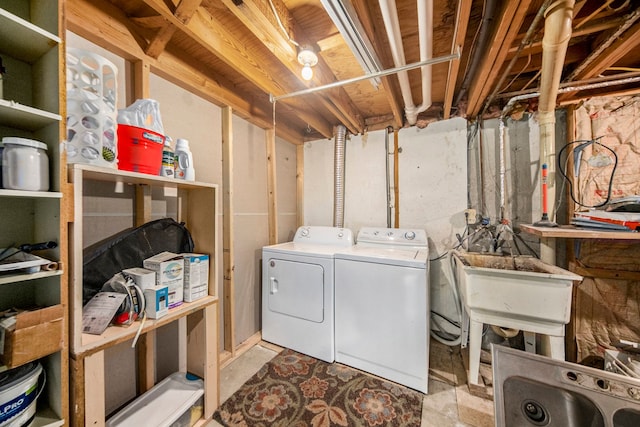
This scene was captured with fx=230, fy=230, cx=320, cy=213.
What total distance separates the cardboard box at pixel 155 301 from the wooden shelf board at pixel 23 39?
1.02m

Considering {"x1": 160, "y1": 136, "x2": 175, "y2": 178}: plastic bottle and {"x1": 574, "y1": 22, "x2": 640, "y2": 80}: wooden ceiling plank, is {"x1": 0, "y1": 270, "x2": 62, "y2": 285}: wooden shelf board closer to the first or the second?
{"x1": 160, "y1": 136, "x2": 175, "y2": 178}: plastic bottle

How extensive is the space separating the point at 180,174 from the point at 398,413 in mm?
1939

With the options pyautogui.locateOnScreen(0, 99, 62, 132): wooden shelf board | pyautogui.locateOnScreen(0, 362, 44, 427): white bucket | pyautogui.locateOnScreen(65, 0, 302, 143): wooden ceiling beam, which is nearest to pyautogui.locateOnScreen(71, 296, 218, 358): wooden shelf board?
pyautogui.locateOnScreen(0, 362, 44, 427): white bucket

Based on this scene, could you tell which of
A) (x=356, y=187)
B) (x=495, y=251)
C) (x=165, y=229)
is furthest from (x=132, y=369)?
(x=495, y=251)

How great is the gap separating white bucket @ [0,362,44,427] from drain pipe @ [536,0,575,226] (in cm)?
257

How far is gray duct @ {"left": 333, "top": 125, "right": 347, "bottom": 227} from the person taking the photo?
8.75 ft

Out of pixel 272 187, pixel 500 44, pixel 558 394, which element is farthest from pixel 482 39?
pixel 272 187

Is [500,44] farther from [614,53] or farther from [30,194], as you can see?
[30,194]

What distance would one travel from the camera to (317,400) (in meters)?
1.52

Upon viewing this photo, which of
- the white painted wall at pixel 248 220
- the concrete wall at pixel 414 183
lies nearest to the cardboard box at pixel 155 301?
the white painted wall at pixel 248 220

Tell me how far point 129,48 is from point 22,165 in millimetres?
935

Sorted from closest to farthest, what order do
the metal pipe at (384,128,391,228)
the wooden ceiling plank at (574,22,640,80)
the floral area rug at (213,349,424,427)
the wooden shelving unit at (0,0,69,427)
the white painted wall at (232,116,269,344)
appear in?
the wooden shelving unit at (0,0,69,427)
the wooden ceiling plank at (574,22,640,80)
the floral area rug at (213,349,424,427)
the white painted wall at (232,116,269,344)
the metal pipe at (384,128,391,228)

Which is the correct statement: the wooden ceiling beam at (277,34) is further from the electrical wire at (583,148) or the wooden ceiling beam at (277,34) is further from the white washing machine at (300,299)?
the electrical wire at (583,148)

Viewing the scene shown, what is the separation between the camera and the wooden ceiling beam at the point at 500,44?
3.36ft
